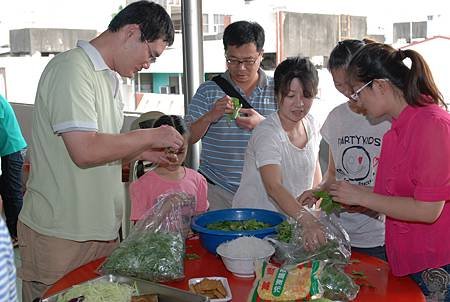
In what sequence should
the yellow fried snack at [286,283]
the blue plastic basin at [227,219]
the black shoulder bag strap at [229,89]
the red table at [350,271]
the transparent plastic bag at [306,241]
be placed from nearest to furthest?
the yellow fried snack at [286,283]
the red table at [350,271]
the transparent plastic bag at [306,241]
the blue plastic basin at [227,219]
the black shoulder bag strap at [229,89]

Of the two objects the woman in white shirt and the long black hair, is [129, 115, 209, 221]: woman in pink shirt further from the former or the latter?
the long black hair

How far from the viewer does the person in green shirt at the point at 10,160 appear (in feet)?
14.0

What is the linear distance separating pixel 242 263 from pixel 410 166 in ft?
1.98

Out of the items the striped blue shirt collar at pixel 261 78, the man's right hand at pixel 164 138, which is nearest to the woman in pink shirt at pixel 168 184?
the striped blue shirt collar at pixel 261 78

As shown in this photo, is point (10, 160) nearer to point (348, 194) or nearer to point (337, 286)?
point (348, 194)

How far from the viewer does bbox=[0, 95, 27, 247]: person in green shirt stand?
4.27 m

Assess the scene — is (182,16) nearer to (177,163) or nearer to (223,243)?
(177,163)

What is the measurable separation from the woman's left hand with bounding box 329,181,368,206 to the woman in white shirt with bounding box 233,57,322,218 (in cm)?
29

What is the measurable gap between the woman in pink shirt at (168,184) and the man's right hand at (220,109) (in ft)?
0.45

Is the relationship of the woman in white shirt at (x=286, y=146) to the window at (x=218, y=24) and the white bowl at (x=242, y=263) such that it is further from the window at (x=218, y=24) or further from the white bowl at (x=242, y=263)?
the window at (x=218, y=24)

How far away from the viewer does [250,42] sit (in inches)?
102

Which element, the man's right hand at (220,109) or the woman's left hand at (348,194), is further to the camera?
the man's right hand at (220,109)

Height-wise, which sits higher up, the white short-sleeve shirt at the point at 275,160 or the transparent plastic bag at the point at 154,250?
the white short-sleeve shirt at the point at 275,160

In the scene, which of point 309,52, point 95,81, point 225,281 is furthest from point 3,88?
point 225,281
